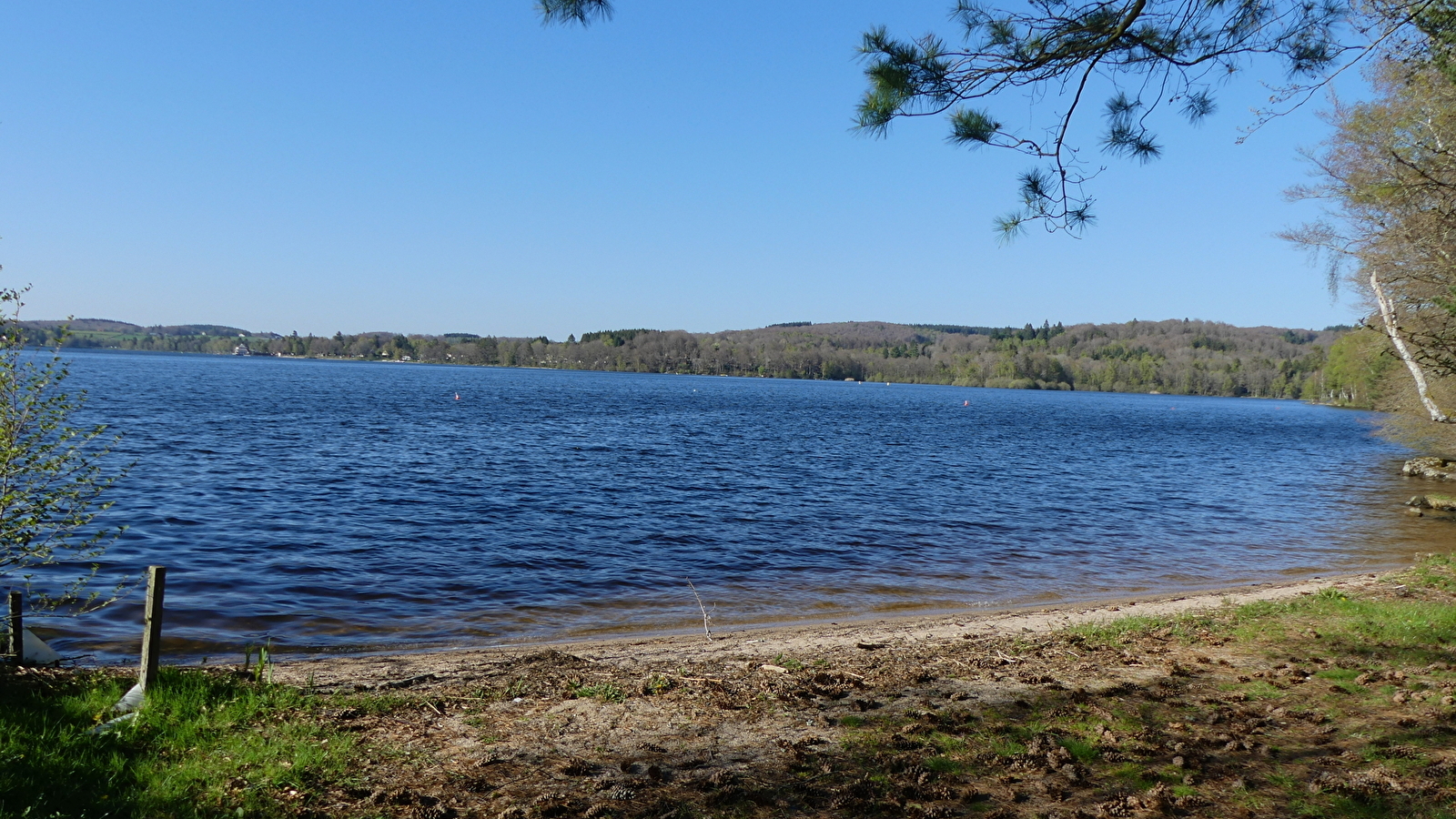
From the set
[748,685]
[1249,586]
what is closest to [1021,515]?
[1249,586]

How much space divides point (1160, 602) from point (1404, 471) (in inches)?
1386

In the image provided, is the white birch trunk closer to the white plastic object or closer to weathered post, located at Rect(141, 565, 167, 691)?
weathered post, located at Rect(141, 565, 167, 691)

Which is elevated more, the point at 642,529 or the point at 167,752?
the point at 167,752

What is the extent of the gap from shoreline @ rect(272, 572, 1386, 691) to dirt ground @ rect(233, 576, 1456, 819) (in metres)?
0.12

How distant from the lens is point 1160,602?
43.8 ft

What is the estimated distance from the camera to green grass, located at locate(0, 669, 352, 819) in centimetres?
469

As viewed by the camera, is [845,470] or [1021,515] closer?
[1021,515]

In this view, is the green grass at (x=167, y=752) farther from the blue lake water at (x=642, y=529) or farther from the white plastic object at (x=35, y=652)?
the blue lake water at (x=642, y=529)

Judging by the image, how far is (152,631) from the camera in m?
6.28

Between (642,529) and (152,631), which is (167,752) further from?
(642,529)


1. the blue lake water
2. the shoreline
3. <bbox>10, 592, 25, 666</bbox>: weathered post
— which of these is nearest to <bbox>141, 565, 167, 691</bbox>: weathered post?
<bbox>10, 592, 25, 666</bbox>: weathered post

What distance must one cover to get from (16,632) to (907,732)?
693cm

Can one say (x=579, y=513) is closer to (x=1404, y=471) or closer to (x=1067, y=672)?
(x=1067, y=672)

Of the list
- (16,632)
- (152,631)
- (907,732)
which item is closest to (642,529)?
(16,632)
